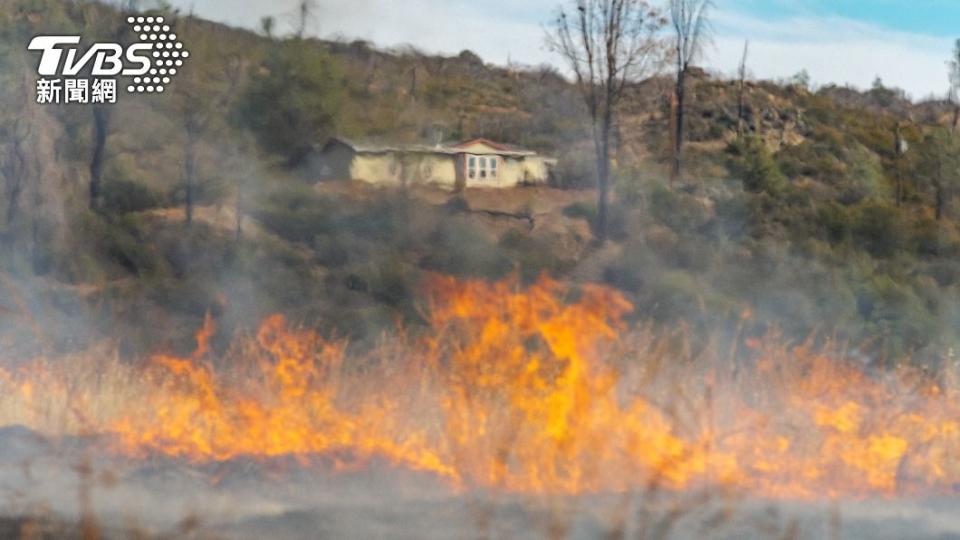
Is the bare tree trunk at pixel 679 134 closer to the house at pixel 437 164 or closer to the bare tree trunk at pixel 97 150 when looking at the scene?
the house at pixel 437 164

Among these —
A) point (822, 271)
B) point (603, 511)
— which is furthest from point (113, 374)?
point (822, 271)

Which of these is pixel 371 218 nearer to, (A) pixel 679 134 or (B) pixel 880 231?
(B) pixel 880 231

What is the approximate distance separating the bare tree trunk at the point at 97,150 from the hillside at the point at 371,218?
60 cm

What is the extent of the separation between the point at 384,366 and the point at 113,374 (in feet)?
11.0

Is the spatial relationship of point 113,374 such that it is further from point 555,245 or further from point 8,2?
point 8,2

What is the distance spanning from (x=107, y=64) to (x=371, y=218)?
11858 millimetres

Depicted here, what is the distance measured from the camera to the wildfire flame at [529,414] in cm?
1270

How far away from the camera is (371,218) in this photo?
1657 inches

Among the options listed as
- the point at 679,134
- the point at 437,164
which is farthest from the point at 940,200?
the point at 437,164

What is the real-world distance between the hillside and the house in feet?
3.92

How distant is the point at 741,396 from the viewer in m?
17.3

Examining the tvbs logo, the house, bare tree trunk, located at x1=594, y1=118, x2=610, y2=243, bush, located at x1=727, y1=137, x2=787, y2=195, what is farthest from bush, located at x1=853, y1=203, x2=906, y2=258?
the tvbs logo

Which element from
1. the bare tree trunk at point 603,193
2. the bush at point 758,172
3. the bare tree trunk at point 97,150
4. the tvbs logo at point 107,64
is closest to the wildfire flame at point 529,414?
the bare tree trunk at point 97,150

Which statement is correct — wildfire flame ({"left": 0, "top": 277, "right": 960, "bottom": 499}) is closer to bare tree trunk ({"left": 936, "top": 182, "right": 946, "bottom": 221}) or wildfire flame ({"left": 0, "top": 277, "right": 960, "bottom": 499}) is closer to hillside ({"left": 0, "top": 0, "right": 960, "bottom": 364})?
hillside ({"left": 0, "top": 0, "right": 960, "bottom": 364})
